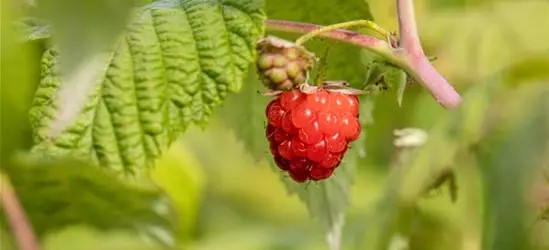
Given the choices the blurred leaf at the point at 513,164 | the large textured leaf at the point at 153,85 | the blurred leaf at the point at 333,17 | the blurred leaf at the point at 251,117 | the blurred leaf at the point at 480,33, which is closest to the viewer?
the blurred leaf at the point at 513,164

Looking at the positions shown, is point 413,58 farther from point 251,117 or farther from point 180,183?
point 180,183

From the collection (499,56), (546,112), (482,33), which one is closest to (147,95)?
(546,112)

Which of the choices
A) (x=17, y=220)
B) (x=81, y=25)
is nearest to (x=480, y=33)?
(x=17, y=220)

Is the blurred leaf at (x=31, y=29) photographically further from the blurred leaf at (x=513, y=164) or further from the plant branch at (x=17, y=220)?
the blurred leaf at (x=513, y=164)

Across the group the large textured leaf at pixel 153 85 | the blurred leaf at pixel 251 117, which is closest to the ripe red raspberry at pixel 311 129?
the large textured leaf at pixel 153 85

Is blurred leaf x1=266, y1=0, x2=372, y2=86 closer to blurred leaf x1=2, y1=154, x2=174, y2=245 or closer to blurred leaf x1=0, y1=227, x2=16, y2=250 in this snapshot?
blurred leaf x1=2, y1=154, x2=174, y2=245

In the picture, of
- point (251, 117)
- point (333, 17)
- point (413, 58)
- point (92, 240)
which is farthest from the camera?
point (92, 240)
